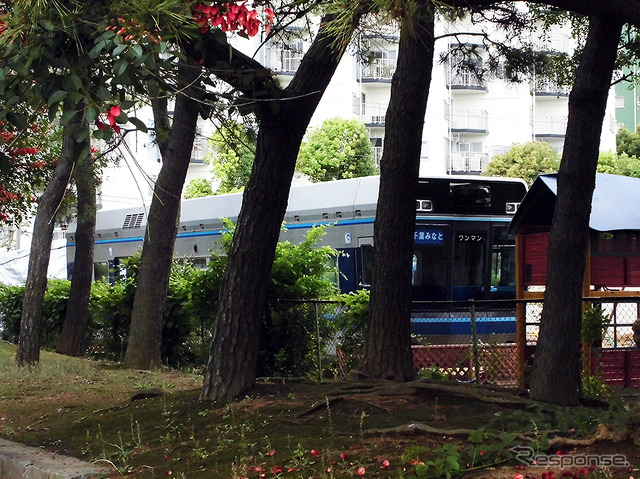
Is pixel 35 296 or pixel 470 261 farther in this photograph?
pixel 470 261

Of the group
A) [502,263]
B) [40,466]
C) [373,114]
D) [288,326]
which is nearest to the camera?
[40,466]

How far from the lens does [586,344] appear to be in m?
10.8

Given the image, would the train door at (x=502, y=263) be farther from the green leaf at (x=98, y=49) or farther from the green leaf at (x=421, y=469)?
the green leaf at (x=98, y=49)

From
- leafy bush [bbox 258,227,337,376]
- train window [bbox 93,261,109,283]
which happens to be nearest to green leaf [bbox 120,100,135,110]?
leafy bush [bbox 258,227,337,376]

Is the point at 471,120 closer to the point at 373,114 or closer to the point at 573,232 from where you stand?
the point at 373,114

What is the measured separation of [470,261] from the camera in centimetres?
1728

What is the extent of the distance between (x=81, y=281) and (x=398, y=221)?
985 cm

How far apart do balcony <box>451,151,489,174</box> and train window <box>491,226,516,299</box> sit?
37865 mm

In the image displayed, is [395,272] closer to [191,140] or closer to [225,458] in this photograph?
[225,458]

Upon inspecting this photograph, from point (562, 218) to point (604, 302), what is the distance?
10.7ft

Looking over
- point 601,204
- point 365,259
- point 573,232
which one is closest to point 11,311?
point 365,259

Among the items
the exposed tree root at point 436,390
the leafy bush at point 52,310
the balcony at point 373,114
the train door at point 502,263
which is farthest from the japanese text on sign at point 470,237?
the balcony at point 373,114

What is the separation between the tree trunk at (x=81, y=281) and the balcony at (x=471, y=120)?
4106 centimetres

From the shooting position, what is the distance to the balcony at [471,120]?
55969 mm
